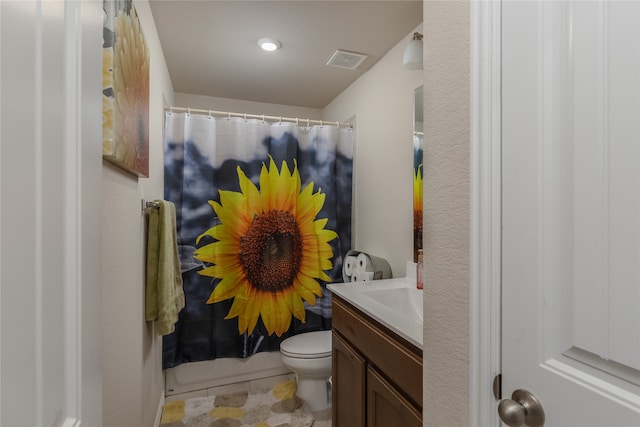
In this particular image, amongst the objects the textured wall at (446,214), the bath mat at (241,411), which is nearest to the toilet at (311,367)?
the bath mat at (241,411)

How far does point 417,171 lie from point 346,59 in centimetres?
102

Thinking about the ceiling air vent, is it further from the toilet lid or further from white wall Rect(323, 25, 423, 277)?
the toilet lid

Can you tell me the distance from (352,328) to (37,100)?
1.38 meters

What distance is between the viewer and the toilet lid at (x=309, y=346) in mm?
2008

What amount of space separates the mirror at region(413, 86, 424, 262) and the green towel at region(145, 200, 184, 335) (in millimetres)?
1381

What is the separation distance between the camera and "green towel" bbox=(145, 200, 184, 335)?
5.33ft

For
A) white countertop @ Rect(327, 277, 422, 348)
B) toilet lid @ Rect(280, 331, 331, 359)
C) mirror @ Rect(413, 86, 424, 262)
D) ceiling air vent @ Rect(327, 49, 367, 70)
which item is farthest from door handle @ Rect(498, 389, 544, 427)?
ceiling air vent @ Rect(327, 49, 367, 70)

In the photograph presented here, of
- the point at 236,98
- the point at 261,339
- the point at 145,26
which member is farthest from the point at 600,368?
the point at 236,98

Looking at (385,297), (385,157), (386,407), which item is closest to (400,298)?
(385,297)

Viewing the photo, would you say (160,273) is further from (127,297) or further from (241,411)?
(241,411)

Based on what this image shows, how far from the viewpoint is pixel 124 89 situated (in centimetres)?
110

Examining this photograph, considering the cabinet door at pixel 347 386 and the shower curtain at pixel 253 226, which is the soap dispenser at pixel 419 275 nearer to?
the cabinet door at pixel 347 386

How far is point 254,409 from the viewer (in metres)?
2.12

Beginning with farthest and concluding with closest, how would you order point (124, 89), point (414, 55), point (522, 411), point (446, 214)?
point (414, 55) → point (124, 89) → point (446, 214) → point (522, 411)
